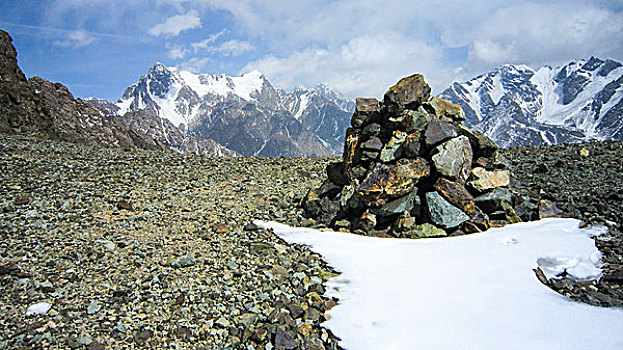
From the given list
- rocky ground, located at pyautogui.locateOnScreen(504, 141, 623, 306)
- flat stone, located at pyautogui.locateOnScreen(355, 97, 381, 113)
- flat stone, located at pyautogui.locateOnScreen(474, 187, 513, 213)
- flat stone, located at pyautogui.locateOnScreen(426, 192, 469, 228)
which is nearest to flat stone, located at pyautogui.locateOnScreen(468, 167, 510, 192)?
flat stone, located at pyautogui.locateOnScreen(474, 187, 513, 213)

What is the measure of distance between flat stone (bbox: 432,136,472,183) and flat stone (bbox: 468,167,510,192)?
0.36 metres

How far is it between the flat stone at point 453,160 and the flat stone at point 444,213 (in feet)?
4.05

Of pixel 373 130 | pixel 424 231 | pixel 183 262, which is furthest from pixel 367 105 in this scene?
pixel 183 262

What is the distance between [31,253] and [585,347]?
12957 millimetres

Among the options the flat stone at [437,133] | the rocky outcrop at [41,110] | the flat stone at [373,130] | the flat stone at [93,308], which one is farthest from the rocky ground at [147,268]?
the rocky outcrop at [41,110]

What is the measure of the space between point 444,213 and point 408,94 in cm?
575

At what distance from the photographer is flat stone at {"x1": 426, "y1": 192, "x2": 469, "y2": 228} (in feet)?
42.3

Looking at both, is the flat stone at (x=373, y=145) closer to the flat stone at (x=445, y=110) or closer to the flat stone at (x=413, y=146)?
the flat stone at (x=413, y=146)

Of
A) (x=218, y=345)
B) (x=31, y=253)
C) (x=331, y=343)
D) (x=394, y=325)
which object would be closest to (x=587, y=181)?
(x=394, y=325)

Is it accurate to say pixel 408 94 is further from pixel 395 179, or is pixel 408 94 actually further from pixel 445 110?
pixel 395 179

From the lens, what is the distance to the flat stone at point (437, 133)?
14219mm

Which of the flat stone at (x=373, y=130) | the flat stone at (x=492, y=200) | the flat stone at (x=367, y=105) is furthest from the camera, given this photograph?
the flat stone at (x=367, y=105)

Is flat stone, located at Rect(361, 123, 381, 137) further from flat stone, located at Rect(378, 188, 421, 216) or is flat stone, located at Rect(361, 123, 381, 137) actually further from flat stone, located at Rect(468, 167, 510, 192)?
flat stone, located at Rect(468, 167, 510, 192)

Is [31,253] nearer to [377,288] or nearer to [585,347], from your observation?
[377,288]
